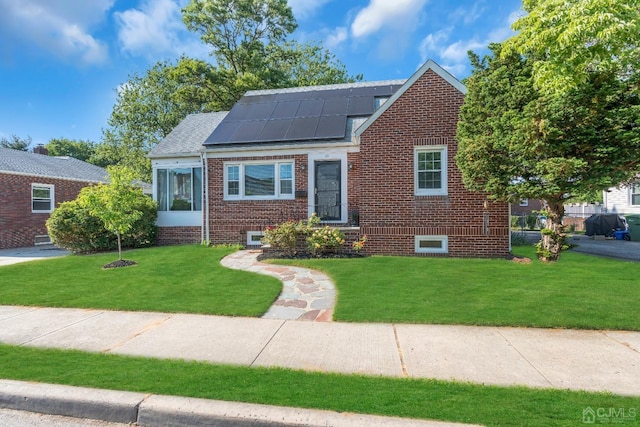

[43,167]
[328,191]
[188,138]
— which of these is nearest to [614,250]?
[328,191]

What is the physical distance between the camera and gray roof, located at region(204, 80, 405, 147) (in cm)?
1145

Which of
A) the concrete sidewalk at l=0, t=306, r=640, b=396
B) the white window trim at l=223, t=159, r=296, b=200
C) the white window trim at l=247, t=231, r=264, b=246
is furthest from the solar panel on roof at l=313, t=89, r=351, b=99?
the concrete sidewalk at l=0, t=306, r=640, b=396

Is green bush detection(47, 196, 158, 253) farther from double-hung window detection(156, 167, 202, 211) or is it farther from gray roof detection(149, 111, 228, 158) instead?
gray roof detection(149, 111, 228, 158)

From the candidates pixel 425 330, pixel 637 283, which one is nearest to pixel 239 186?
pixel 425 330

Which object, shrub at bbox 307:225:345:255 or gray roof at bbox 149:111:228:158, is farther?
gray roof at bbox 149:111:228:158

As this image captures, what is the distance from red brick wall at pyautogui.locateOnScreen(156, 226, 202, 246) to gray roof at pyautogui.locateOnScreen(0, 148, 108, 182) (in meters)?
4.85

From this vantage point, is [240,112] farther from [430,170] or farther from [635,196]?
[635,196]

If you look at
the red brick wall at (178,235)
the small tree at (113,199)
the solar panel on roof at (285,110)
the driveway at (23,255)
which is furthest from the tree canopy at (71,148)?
the small tree at (113,199)

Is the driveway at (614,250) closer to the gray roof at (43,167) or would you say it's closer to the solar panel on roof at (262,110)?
the solar panel on roof at (262,110)

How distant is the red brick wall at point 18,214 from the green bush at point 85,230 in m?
6.54

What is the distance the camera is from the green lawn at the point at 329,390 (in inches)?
107

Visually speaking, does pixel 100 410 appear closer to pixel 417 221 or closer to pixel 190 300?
pixel 190 300

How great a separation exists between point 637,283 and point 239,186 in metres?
10.6

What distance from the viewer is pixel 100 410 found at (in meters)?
2.97
